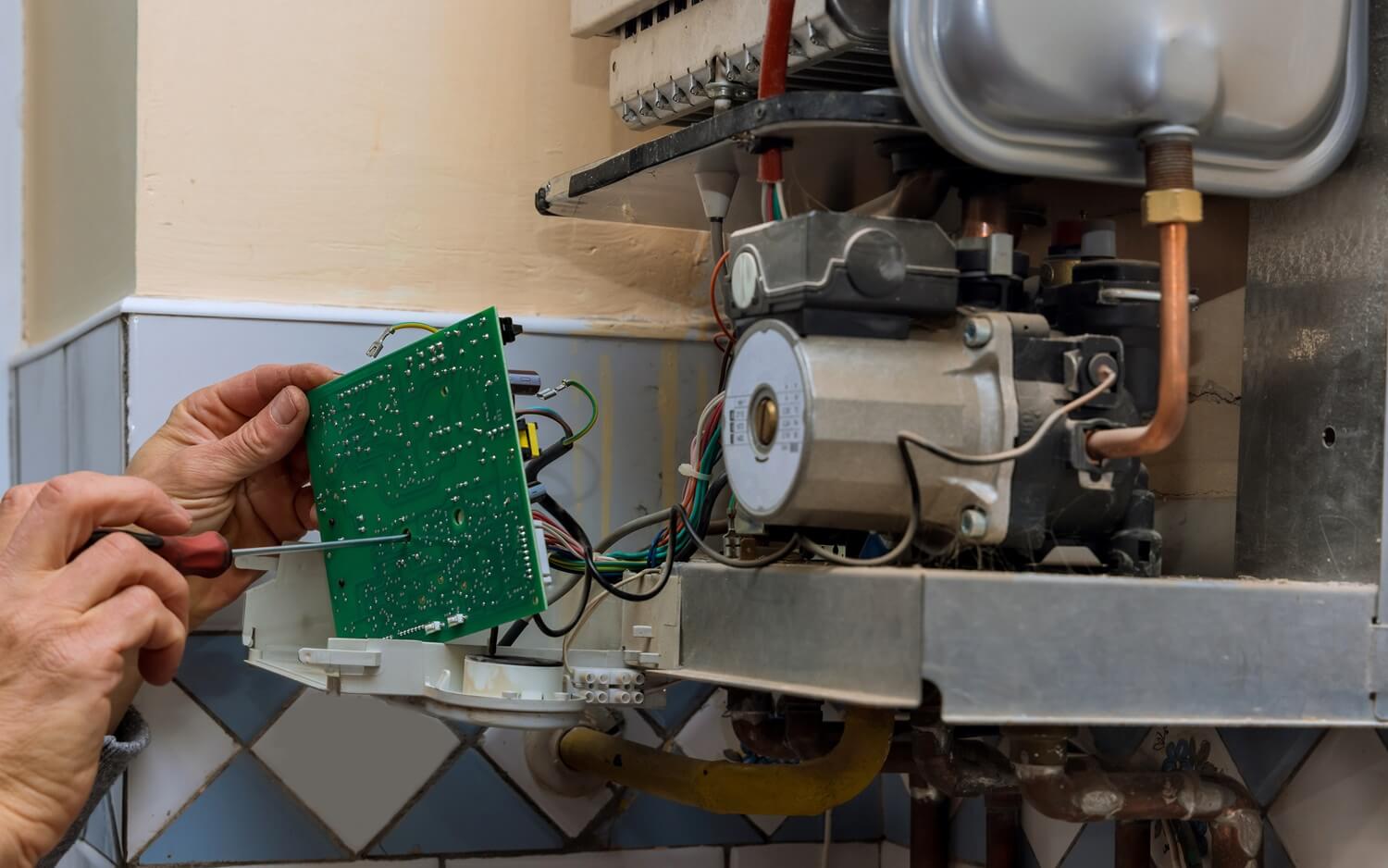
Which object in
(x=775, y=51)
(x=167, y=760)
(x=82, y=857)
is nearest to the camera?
(x=775, y=51)

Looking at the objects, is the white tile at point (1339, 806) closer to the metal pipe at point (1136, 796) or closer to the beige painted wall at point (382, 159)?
the metal pipe at point (1136, 796)

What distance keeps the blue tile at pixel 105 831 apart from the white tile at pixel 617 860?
8.7 inches

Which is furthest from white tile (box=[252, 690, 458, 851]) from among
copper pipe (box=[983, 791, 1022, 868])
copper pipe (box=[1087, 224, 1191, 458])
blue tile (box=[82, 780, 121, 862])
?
copper pipe (box=[1087, 224, 1191, 458])

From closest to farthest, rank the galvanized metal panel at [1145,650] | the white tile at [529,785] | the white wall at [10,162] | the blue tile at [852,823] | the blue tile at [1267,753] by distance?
the galvanized metal panel at [1145,650]
the blue tile at [1267,753]
the white tile at [529,785]
the blue tile at [852,823]
the white wall at [10,162]

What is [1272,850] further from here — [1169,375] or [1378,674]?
[1169,375]

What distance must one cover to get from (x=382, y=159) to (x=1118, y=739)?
2.68 ft

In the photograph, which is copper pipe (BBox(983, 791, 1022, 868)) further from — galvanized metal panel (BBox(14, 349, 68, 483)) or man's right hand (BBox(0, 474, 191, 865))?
galvanized metal panel (BBox(14, 349, 68, 483))

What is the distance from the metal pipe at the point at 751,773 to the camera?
2.91 ft

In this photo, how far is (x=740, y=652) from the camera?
2.76ft

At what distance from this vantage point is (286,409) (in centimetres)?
106

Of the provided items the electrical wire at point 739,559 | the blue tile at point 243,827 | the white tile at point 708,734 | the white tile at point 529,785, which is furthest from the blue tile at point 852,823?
the electrical wire at point 739,559

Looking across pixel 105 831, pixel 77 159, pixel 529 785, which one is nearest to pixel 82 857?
pixel 105 831

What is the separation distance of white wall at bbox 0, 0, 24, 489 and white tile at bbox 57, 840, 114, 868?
424 mm

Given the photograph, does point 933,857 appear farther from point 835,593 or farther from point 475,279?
point 475,279
